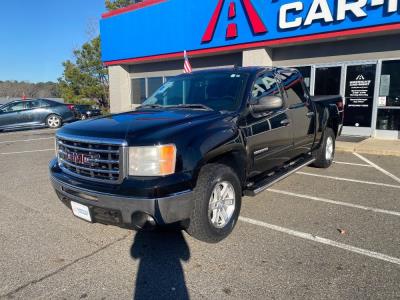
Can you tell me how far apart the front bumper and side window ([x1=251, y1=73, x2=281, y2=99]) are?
191 centimetres

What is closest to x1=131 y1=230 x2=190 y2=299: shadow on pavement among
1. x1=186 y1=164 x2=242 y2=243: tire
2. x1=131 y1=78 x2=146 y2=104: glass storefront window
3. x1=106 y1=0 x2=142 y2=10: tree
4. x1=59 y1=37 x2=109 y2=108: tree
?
x1=186 y1=164 x2=242 y2=243: tire

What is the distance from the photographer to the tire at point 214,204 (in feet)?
10.8

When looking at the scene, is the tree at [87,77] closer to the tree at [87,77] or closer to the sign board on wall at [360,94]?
the tree at [87,77]

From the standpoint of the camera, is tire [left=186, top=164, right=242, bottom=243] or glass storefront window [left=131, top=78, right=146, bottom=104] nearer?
tire [left=186, top=164, right=242, bottom=243]

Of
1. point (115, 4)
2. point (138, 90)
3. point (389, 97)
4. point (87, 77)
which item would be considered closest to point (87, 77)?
point (87, 77)

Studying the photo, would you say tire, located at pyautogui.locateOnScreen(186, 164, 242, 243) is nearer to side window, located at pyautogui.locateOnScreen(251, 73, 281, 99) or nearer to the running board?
the running board

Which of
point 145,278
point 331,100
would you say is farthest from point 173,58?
point 145,278

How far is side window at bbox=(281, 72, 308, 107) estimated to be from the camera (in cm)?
529

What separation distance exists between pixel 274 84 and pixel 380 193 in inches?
97.7

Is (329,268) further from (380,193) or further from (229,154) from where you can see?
(380,193)

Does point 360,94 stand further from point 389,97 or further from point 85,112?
point 85,112

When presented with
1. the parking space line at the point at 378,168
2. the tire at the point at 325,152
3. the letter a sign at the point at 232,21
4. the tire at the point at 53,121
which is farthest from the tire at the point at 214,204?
the tire at the point at 53,121

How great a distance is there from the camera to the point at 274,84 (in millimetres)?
4984

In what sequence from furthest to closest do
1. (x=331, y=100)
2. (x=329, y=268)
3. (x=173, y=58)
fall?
(x=173, y=58), (x=331, y=100), (x=329, y=268)
